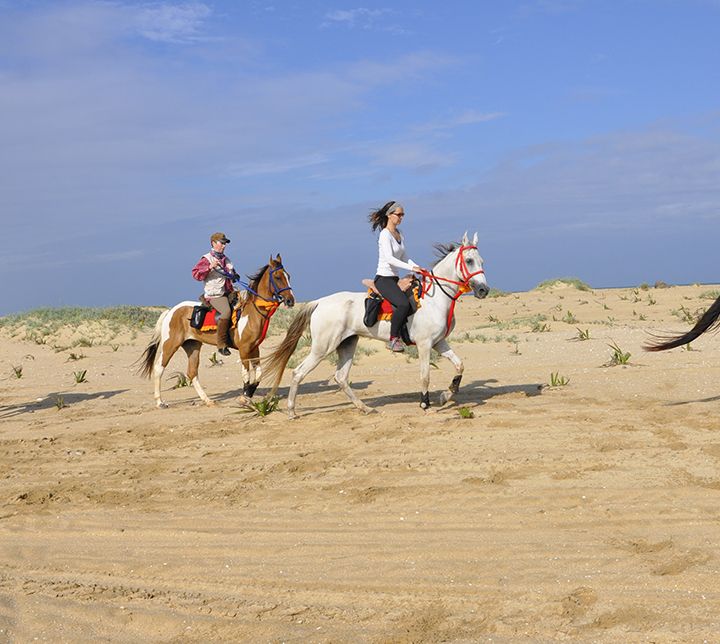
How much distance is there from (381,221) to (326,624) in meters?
6.93

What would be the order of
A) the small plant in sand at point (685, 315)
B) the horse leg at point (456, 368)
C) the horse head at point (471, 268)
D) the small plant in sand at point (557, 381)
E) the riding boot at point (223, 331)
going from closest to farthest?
1. the horse head at point (471, 268)
2. the horse leg at point (456, 368)
3. the small plant in sand at point (557, 381)
4. the riding boot at point (223, 331)
5. the small plant in sand at point (685, 315)

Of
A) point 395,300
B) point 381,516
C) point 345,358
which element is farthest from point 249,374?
point 381,516

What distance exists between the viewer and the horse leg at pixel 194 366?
1337 centimetres

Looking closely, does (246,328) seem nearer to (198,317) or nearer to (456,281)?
(198,317)

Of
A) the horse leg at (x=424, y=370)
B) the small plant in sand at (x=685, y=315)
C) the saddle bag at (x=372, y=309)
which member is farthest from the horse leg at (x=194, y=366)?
the small plant in sand at (x=685, y=315)

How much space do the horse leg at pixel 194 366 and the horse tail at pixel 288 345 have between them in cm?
170

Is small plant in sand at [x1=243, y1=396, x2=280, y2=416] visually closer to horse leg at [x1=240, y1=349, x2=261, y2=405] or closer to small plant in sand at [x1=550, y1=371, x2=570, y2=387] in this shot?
horse leg at [x1=240, y1=349, x2=261, y2=405]

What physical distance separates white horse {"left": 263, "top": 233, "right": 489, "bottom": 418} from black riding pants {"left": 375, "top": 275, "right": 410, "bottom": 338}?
0.17 meters

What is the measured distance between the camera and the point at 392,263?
10.9 meters

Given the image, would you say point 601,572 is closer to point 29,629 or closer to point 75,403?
point 29,629

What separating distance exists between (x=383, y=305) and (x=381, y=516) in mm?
4538

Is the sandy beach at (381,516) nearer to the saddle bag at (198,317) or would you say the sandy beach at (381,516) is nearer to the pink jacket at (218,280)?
the saddle bag at (198,317)

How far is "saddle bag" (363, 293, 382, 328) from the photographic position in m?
11.1

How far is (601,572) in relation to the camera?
5602mm
